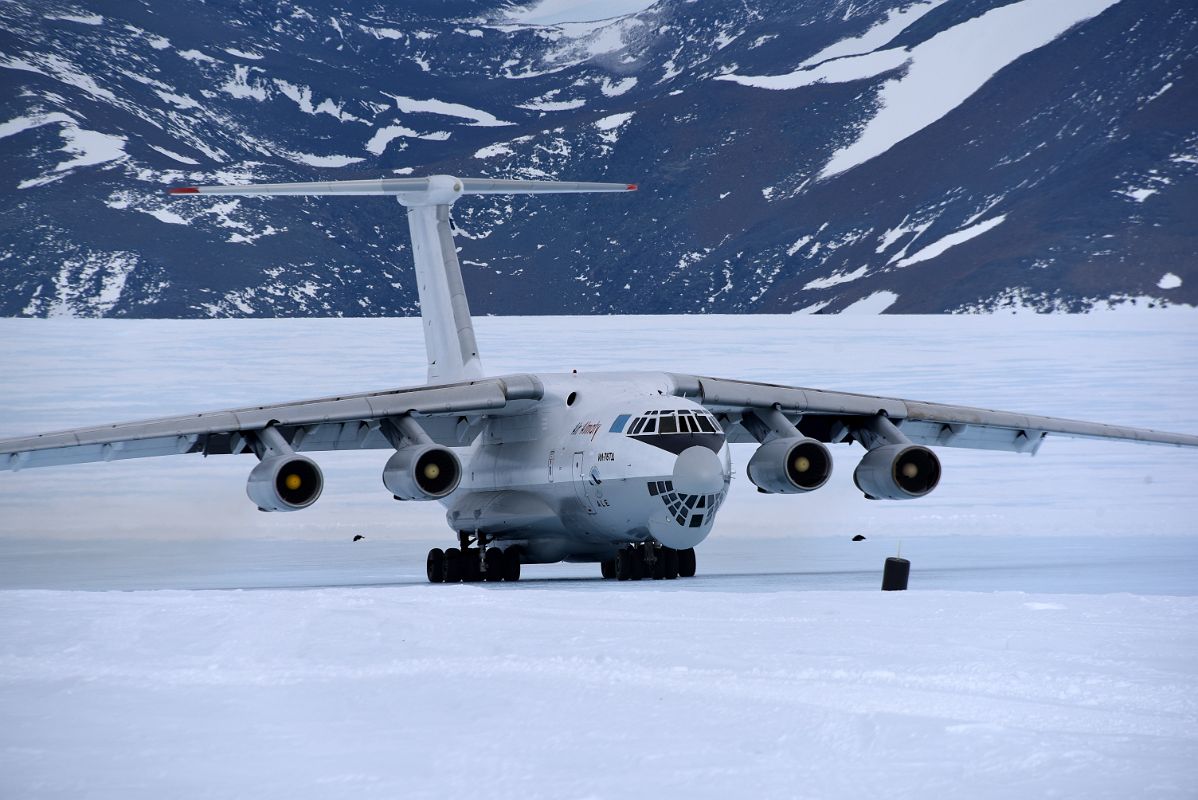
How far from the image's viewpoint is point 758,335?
5991 centimetres

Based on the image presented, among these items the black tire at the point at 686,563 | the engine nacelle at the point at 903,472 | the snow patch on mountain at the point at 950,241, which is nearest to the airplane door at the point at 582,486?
the black tire at the point at 686,563

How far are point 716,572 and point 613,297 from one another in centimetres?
17945

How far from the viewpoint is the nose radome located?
17.4 meters

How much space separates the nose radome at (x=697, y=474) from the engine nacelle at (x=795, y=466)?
1837mm

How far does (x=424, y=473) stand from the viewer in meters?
18.6

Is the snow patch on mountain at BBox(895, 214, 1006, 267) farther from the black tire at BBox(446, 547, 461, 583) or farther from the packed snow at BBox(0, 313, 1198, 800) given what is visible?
the black tire at BBox(446, 547, 461, 583)

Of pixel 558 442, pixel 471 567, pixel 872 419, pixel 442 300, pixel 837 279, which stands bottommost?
pixel 471 567

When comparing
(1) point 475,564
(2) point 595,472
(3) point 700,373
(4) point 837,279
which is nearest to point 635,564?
(2) point 595,472

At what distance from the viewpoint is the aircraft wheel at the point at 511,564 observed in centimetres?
2070

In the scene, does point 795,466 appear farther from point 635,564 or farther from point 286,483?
point 286,483

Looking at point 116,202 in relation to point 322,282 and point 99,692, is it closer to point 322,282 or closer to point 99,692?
point 322,282

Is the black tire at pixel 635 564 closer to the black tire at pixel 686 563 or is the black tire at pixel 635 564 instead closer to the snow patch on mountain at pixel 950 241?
the black tire at pixel 686 563

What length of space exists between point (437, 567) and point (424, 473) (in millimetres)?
2267

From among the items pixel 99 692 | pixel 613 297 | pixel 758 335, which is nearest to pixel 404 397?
pixel 99 692
